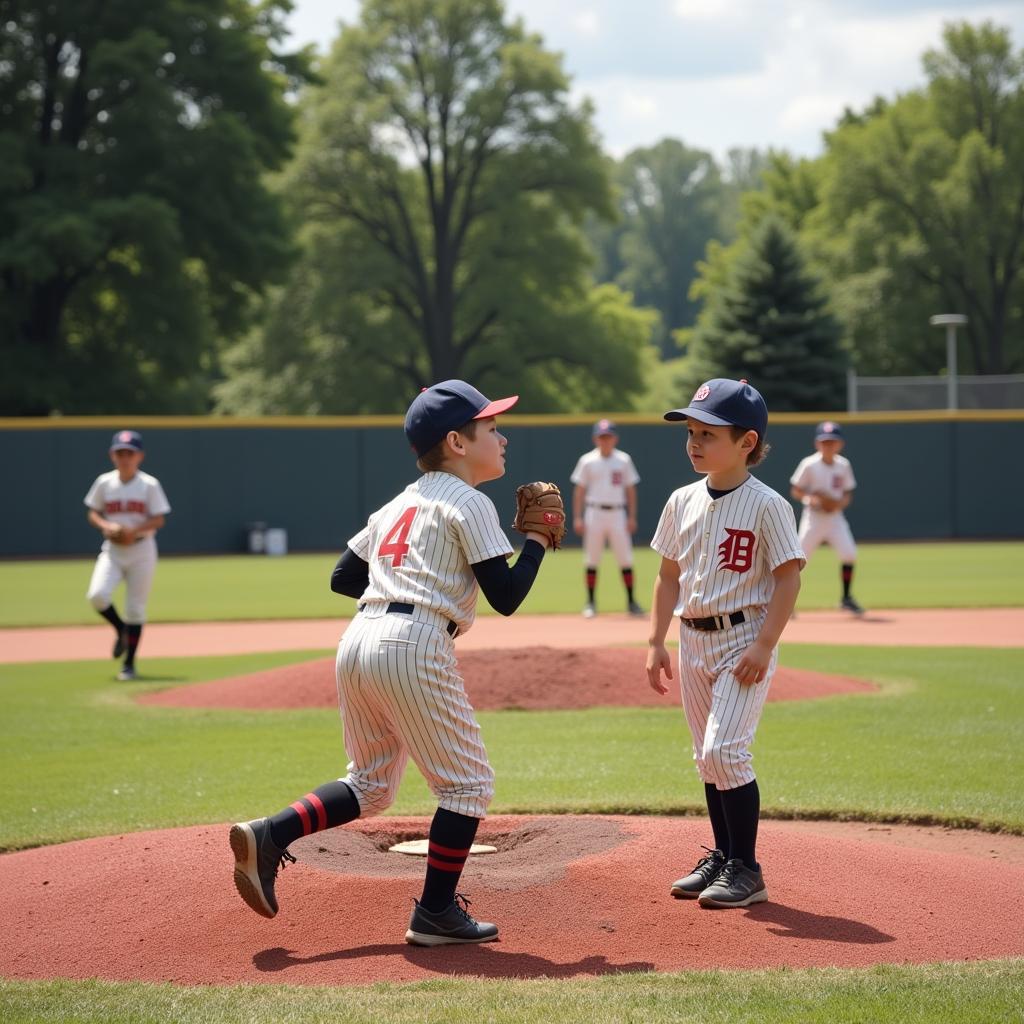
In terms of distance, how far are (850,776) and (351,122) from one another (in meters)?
45.4

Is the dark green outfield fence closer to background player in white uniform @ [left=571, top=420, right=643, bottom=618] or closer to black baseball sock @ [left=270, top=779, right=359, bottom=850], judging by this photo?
background player in white uniform @ [left=571, top=420, right=643, bottom=618]

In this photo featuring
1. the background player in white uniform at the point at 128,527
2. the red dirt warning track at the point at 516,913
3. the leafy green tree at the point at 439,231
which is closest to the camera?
the red dirt warning track at the point at 516,913

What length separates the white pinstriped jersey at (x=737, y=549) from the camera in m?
5.02

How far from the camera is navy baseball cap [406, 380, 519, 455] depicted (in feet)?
15.3

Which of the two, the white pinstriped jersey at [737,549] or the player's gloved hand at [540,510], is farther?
the white pinstriped jersey at [737,549]

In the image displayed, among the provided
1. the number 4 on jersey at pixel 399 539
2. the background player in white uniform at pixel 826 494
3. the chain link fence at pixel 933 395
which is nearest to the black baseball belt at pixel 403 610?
the number 4 on jersey at pixel 399 539

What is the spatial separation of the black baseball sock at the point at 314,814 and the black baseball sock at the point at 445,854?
32 centimetres

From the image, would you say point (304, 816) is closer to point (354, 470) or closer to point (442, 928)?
point (442, 928)

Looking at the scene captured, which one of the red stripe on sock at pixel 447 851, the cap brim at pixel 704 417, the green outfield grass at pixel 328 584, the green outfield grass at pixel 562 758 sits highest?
the cap brim at pixel 704 417

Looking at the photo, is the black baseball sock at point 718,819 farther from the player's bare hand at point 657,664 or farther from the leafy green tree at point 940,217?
the leafy green tree at point 940,217

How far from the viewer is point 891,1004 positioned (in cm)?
396

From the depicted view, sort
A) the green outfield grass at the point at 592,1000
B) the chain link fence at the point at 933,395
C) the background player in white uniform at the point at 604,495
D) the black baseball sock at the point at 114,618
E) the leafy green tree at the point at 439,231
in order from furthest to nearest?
the leafy green tree at the point at 439,231, the chain link fence at the point at 933,395, the background player in white uniform at the point at 604,495, the black baseball sock at the point at 114,618, the green outfield grass at the point at 592,1000

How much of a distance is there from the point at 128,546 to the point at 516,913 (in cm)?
807

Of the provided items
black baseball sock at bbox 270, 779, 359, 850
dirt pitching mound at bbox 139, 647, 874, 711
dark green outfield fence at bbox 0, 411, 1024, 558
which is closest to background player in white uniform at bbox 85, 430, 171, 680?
dirt pitching mound at bbox 139, 647, 874, 711
